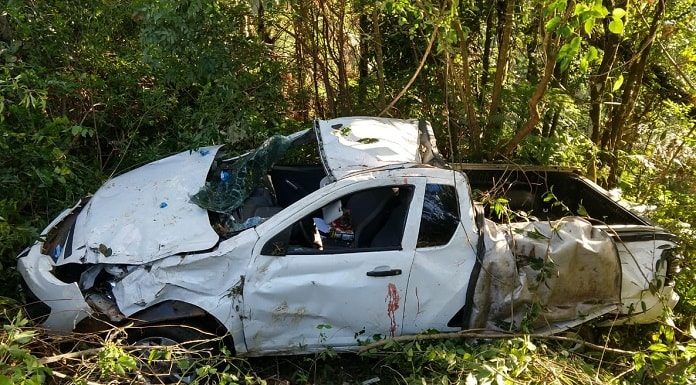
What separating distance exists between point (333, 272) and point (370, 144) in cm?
107

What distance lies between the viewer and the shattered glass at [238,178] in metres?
4.23

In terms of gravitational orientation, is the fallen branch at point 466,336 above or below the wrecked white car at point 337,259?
below

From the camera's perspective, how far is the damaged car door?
3.87 m

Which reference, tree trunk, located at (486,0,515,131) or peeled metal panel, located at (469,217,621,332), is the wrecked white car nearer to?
peeled metal panel, located at (469,217,621,332)

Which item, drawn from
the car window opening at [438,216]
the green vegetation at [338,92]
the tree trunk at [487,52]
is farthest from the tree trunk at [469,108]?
the car window opening at [438,216]

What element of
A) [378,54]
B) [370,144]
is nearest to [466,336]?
[370,144]

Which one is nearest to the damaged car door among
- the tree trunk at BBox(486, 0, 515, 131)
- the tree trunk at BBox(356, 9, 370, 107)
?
the tree trunk at BBox(486, 0, 515, 131)

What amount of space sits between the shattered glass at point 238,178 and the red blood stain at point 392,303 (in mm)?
1277

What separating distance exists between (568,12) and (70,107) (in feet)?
17.5

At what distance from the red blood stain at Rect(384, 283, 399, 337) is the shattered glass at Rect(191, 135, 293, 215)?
1277mm

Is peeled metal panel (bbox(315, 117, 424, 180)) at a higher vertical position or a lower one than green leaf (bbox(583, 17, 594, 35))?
lower

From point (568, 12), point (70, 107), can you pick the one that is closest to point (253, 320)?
point (568, 12)

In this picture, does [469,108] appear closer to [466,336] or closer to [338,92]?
[338,92]

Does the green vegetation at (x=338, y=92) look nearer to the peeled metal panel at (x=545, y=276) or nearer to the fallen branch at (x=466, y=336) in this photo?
the fallen branch at (x=466, y=336)
